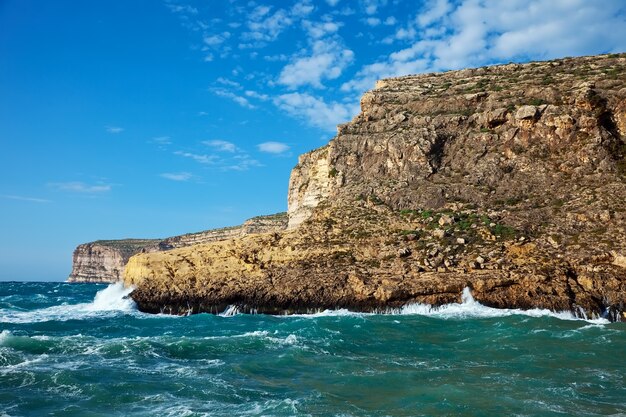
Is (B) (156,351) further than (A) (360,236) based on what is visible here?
No

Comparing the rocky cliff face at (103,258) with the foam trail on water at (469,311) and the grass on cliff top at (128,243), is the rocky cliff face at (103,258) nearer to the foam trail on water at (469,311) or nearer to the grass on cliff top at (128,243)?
the grass on cliff top at (128,243)

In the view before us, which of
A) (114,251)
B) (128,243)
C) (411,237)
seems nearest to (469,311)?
(411,237)

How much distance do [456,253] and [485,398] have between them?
18142 millimetres

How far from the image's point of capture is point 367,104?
44.1 m

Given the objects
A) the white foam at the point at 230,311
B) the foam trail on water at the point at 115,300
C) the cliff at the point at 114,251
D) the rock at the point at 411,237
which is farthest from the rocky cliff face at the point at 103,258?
the rock at the point at 411,237

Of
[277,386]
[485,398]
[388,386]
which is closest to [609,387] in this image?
[485,398]

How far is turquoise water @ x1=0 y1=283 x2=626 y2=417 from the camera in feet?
37.7

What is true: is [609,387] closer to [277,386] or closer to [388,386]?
[388,386]

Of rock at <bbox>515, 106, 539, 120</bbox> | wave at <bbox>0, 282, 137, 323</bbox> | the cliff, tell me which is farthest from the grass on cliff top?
rock at <bbox>515, 106, 539, 120</bbox>

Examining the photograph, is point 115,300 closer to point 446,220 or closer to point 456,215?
point 446,220

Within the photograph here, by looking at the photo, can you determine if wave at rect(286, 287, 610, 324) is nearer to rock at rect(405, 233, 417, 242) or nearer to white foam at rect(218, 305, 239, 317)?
white foam at rect(218, 305, 239, 317)

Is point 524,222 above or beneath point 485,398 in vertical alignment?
above

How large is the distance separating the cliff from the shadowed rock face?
76857 millimetres

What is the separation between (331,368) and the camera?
15.3 metres
